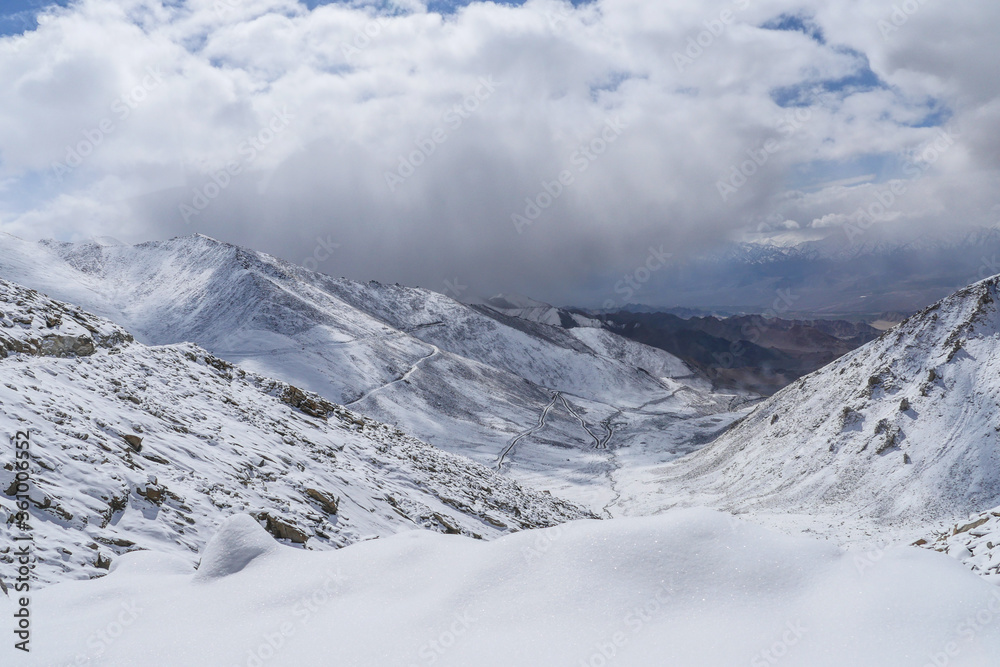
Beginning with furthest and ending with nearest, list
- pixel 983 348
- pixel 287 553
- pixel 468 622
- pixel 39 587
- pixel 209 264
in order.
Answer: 1. pixel 209 264
2. pixel 983 348
3. pixel 39 587
4. pixel 287 553
5. pixel 468 622

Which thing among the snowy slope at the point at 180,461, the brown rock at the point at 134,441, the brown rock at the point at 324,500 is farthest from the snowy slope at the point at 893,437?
the brown rock at the point at 134,441

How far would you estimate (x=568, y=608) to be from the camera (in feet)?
19.5

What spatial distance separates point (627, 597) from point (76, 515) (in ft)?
40.3

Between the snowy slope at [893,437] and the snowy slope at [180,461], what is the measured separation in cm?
2322

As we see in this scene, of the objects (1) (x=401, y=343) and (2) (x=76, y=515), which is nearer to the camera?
(2) (x=76, y=515)

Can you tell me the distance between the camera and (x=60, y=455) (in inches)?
526

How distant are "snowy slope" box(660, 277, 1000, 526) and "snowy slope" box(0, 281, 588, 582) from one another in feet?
76.2

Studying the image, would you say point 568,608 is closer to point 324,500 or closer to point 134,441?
point 324,500

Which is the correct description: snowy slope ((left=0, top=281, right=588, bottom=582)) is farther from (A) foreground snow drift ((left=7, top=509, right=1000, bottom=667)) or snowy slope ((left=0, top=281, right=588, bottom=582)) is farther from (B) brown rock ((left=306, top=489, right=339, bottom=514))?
(A) foreground snow drift ((left=7, top=509, right=1000, bottom=667))

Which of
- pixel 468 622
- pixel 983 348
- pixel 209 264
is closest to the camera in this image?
pixel 468 622

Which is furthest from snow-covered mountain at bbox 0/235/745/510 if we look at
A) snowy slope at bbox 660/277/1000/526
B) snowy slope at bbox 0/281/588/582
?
snowy slope at bbox 0/281/588/582

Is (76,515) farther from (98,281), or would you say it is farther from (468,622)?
(98,281)

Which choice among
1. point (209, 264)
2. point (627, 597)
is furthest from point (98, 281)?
point (627, 597)

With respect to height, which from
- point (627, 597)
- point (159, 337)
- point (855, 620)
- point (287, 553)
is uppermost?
point (855, 620)
